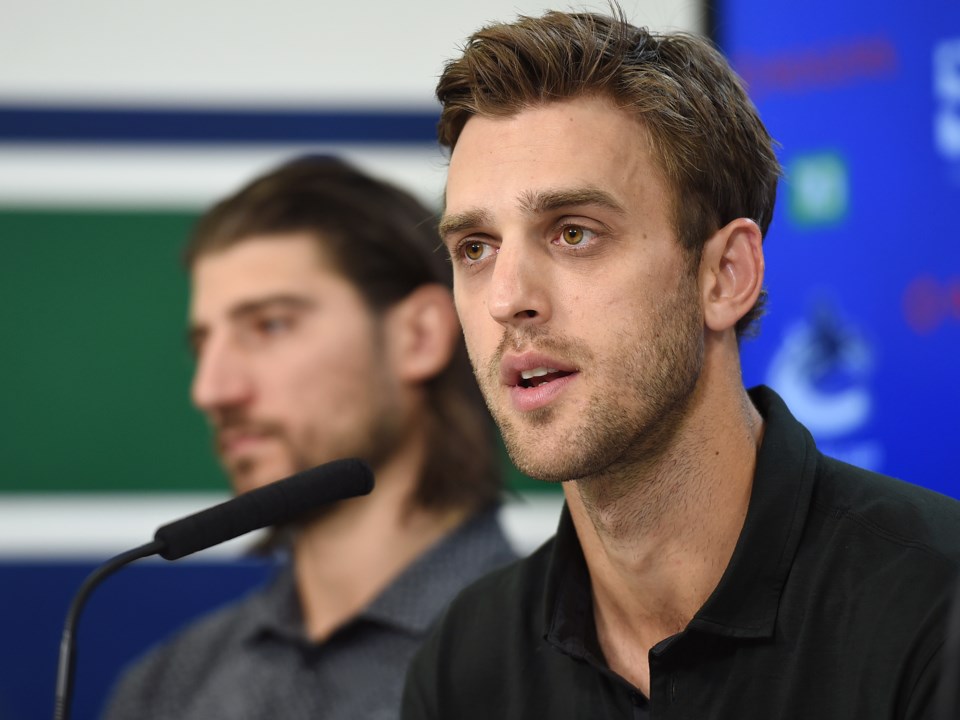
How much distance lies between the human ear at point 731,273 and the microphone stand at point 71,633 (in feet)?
1.83

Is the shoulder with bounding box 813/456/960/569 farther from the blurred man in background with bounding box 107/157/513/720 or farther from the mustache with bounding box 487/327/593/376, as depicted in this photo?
the blurred man in background with bounding box 107/157/513/720

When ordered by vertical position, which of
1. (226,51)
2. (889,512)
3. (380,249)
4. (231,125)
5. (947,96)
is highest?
(226,51)

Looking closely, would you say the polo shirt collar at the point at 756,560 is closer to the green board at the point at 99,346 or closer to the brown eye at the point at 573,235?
the brown eye at the point at 573,235

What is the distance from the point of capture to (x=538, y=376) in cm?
118

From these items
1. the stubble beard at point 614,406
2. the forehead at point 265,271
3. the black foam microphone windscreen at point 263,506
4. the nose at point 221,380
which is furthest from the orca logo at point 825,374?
the black foam microphone windscreen at point 263,506

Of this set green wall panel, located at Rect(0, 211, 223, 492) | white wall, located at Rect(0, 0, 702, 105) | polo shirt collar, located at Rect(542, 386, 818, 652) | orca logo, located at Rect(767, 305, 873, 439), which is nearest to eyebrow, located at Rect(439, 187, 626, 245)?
polo shirt collar, located at Rect(542, 386, 818, 652)

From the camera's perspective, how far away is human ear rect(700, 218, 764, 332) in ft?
4.04

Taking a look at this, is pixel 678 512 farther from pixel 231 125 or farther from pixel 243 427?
pixel 231 125

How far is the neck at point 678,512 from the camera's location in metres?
1.21

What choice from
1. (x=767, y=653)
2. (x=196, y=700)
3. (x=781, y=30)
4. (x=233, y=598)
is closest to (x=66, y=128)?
(x=233, y=598)

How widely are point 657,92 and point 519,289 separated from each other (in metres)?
0.24

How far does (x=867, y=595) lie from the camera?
3.60ft

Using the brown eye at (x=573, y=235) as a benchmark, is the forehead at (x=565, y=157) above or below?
above

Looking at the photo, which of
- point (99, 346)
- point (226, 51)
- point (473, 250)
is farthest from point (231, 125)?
point (473, 250)
